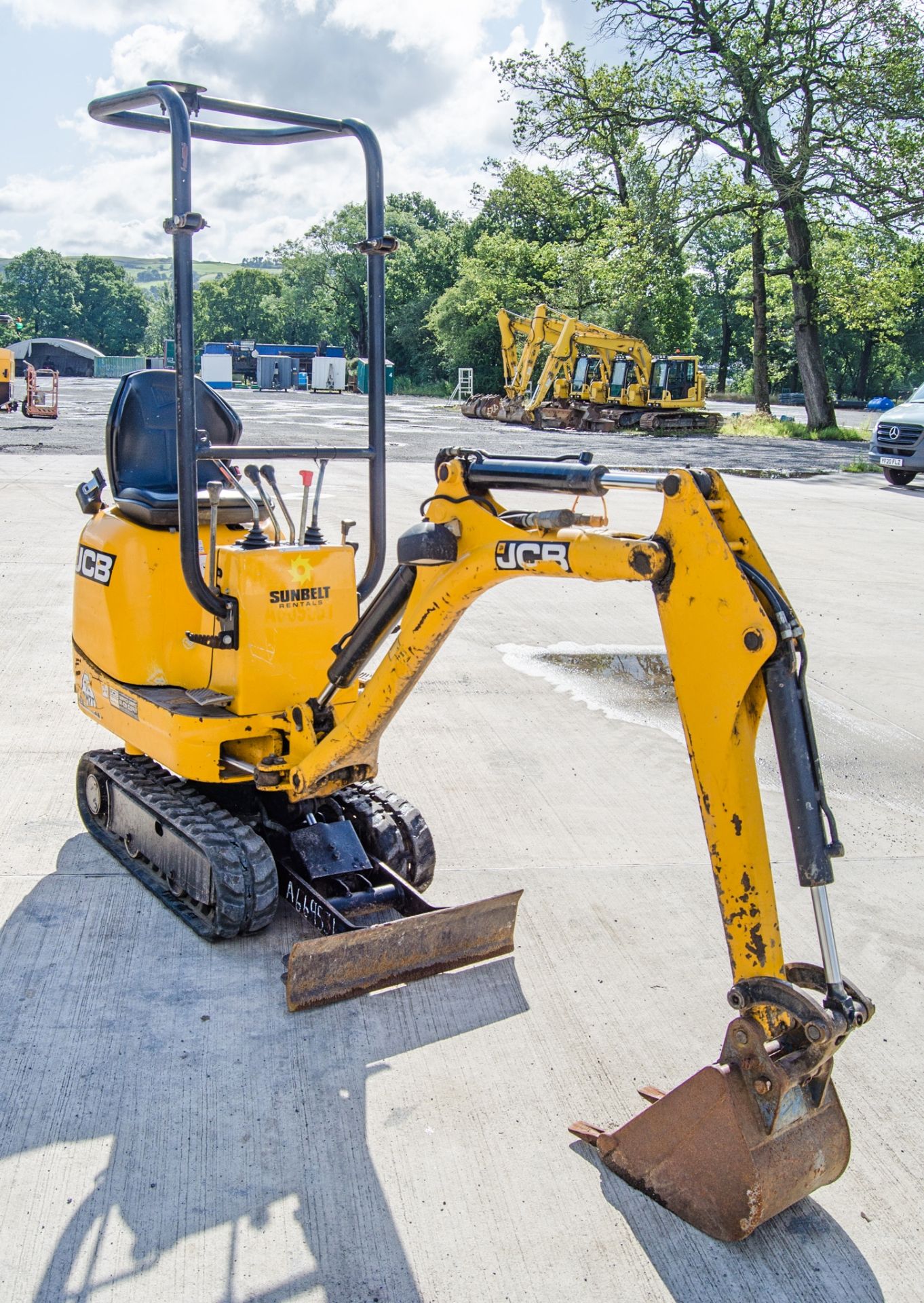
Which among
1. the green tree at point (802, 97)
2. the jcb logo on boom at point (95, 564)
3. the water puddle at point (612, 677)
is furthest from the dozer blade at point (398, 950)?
the green tree at point (802, 97)

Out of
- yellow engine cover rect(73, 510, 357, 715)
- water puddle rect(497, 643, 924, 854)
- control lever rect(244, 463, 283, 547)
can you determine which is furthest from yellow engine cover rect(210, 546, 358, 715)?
water puddle rect(497, 643, 924, 854)

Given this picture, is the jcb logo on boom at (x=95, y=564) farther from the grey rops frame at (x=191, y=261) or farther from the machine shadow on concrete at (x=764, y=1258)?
the machine shadow on concrete at (x=764, y=1258)

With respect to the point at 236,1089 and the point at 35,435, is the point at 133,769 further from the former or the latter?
the point at 35,435

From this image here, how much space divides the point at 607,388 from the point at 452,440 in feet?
27.3

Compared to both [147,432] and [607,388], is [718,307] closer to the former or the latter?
[607,388]

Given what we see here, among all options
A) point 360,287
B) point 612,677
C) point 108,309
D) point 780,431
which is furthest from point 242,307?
point 612,677

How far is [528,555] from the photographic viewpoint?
10.7ft

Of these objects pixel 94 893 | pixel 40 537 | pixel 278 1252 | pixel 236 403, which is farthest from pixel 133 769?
pixel 236 403

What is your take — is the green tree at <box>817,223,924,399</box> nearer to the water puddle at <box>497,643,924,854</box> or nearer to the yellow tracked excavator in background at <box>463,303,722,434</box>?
the yellow tracked excavator in background at <box>463,303,722,434</box>

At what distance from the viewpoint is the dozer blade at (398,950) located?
3.85 meters

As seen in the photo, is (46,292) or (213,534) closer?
(213,534)

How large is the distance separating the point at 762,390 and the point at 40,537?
2815cm

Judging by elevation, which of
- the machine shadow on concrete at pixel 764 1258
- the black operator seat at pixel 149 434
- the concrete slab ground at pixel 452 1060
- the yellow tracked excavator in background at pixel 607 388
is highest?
the yellow tracked excavator in background at pixel 607 388

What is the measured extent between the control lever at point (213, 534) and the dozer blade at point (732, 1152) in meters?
2.33
